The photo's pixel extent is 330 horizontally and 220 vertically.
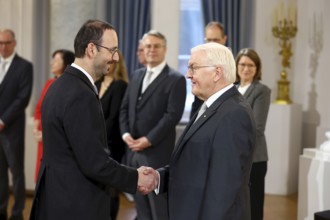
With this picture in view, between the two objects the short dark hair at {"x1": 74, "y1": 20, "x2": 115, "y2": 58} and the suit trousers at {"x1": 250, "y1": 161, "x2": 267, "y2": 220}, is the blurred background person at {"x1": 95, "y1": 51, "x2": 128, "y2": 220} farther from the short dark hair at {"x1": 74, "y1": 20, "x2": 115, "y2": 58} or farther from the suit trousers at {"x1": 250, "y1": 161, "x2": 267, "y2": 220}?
the short dark hair at {"x1": 74, "y1": 20, "x2": 115, "y2": 58}

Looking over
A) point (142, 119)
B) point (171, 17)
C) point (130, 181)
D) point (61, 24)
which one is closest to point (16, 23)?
point (61, 24)

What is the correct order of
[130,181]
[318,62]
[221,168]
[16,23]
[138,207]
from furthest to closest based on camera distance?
[318,62]
[16,23]
[138,207]
[130,181]
[221,168]

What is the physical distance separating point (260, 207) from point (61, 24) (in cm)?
334

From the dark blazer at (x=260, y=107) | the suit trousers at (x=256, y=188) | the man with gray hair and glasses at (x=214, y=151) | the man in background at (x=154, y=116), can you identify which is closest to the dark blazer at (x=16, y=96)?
the man in background at (x=154, y=116)

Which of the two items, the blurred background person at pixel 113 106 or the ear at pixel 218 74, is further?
the blurred background person at pixel 113 106

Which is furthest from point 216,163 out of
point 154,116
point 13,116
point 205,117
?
point 13,116

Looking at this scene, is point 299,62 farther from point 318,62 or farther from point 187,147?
point 187,147

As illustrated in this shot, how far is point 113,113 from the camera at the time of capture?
5043mm

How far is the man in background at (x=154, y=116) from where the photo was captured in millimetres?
4590

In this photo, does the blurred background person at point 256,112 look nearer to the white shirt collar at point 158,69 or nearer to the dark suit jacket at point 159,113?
the dark suit jacket at point 159,113

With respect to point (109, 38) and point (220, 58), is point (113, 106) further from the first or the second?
point (220, 58)

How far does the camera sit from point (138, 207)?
4.68 m

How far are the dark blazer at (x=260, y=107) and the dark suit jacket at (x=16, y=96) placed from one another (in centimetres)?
211

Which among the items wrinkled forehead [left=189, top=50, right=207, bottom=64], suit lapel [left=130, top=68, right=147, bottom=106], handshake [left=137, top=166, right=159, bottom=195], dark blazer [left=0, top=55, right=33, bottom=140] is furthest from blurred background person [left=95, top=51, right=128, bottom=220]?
wrinkled forehead [left=189, top=50, right=207, bottom=64]
